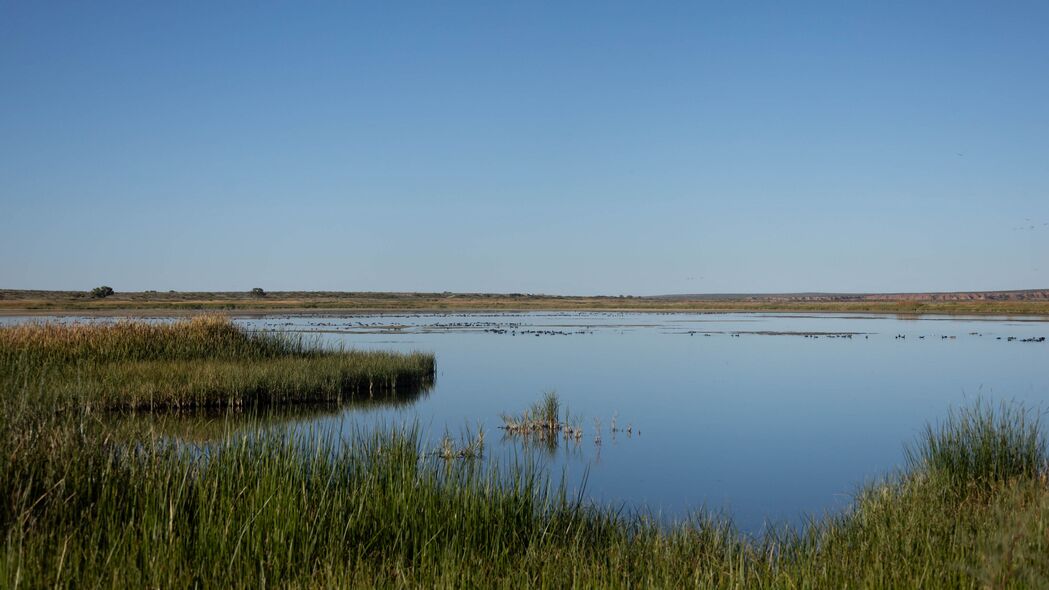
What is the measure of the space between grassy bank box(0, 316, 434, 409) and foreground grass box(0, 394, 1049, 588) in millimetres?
8167

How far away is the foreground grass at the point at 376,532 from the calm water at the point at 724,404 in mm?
1092

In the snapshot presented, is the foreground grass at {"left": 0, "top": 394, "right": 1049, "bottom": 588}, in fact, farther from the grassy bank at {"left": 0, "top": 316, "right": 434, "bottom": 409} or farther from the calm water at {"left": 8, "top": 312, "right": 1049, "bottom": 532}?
the grassy bank at {"left": 0, "top": 316, "right": 434, "bottom": 409}

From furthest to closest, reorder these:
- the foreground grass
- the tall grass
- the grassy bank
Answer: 1. the grassy bank
2. the tall grass
3. the foreground grass

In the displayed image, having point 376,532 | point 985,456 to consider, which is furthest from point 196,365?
point 985,456

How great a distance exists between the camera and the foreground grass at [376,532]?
195 inches

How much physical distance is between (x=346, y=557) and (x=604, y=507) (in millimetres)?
4124

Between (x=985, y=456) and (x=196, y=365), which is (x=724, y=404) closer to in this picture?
(x=985, y=456)

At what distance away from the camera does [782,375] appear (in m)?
23.7

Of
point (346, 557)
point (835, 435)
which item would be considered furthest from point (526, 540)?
point (835, 435)

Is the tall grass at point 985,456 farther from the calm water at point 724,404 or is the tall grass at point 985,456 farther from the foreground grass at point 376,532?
the calm water at point 724,404

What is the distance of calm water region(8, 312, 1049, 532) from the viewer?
11.0 meters

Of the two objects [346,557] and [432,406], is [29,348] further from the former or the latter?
[346,557]

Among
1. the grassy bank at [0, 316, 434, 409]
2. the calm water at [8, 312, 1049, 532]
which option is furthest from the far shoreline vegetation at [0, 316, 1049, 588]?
Result: the grassy bank at [0, 316, 434, 409]

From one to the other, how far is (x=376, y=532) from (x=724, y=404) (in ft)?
43.7
